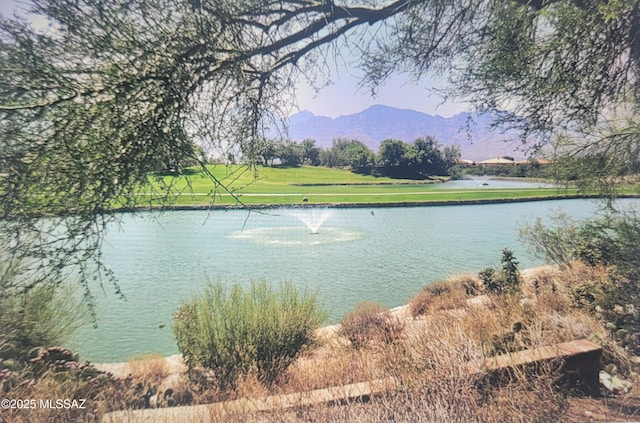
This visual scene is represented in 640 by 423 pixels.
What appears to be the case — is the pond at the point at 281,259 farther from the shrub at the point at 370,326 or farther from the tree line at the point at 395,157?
the tree line at the point at 395,157

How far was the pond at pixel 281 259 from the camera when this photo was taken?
4.57 m

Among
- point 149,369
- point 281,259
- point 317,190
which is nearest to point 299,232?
point 281,259

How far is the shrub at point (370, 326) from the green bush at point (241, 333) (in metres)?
0.48

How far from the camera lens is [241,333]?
292cm

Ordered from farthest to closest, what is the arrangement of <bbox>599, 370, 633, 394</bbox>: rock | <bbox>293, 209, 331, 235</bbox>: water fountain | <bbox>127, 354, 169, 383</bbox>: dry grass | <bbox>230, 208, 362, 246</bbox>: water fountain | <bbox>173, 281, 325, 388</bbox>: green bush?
<bbox>293, 209, 331, 235</bbox>: water fountain → <bbox>230, 208, 362, 246</bbox>: water fountain → <bbox>127, 354, 169, 383</bbox>: dry grass → <bbox>173, 281, 325, 388</bbox>: green bush → <bbox>599, 370, 633, 394</bbox>: rock

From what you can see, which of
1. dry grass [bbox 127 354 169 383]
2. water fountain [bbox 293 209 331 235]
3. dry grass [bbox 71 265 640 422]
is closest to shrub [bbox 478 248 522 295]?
dry grass [bbox 71 265 640 422]

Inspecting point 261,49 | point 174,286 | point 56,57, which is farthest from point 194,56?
point 174,286

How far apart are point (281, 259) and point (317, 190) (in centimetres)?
963

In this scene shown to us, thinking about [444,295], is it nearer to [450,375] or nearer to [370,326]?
[370,326]

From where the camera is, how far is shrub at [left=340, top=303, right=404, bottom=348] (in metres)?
3.00

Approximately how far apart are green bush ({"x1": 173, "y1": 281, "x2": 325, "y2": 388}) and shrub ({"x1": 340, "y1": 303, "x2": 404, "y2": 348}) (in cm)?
48

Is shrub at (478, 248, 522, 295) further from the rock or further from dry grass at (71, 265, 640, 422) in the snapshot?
the rock

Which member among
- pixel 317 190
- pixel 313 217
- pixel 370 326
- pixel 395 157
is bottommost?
pixel 313 217

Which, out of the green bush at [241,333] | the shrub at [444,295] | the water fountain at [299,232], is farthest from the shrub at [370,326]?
the water fountain at [299,232]
